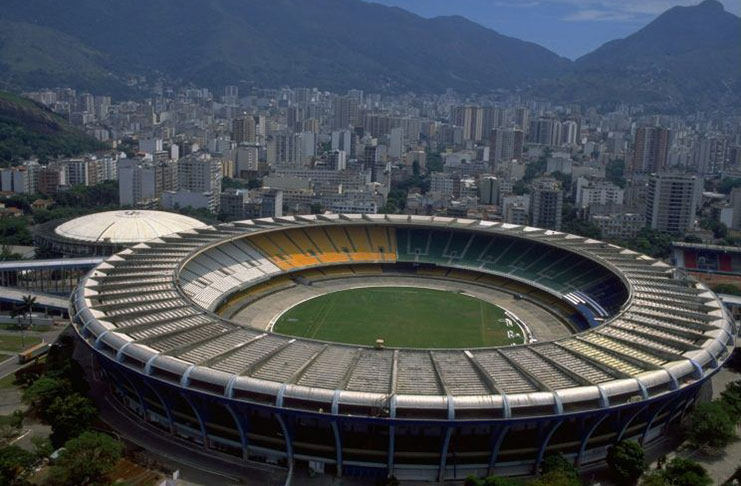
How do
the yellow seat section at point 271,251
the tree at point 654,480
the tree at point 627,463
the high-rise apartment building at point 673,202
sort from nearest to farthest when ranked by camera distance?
the tree at point 654,480 < the tree at point 627,463 < the yellow seat section at point 271,251 < the high-rise apartment building at point 673,202

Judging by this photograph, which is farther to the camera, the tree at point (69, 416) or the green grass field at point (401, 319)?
the green grass field at point (401, 319)

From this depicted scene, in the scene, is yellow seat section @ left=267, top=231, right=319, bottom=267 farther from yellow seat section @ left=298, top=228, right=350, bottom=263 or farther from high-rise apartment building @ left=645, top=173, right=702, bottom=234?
high-rise apartment building @ left=645, top=173, right=702, bottom=234

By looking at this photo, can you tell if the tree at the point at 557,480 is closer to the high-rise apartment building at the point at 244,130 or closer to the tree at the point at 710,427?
the tree at the point at 710,427

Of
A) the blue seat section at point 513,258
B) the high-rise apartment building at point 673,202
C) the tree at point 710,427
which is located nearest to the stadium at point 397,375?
the tree at point 710,427

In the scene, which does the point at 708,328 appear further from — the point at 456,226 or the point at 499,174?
the point at 499,174

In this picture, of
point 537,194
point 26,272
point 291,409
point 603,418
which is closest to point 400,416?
point 291,409

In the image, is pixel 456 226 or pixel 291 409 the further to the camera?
pixel 456 226

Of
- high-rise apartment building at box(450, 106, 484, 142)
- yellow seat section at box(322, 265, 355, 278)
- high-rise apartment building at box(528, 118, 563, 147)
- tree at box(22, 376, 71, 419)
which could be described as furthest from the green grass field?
high-rise apartment building at box(450, 106, 484, 142)
